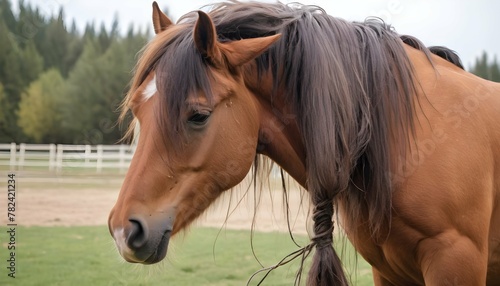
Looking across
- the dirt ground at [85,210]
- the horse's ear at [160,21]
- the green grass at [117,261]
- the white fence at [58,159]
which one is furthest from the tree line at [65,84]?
the horse's ear at [160,21]

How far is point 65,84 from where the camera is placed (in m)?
43.6

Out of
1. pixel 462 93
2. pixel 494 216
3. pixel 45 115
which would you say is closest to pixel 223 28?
pixel 462 93

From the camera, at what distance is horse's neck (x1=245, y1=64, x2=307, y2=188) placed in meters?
3.01

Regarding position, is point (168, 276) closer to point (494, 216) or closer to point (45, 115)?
point (494, 216)

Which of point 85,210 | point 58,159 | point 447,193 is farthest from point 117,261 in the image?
point 58,159

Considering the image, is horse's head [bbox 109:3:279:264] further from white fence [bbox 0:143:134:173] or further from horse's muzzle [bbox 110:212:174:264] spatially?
white fence [bbox 0:143:134:173]

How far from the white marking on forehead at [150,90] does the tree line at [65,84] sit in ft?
107

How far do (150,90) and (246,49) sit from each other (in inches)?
21.9

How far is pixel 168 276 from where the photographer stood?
7500 millimetres

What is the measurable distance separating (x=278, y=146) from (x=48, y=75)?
43.2m

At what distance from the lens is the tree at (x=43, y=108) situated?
36844 millimetres

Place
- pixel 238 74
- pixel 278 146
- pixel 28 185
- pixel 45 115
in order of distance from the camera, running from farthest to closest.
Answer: pixel 45 115
pixel 28 185
pixel 278 146
pixel 238 74

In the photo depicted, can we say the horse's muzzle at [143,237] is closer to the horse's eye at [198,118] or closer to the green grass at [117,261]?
the horse's eye at [198,118]

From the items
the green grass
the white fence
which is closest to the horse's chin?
the green grass
